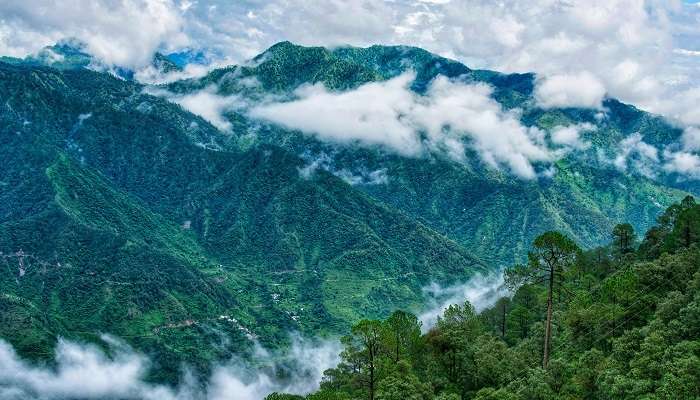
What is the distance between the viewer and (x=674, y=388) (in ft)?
188

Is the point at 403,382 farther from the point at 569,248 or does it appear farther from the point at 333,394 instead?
the point at 569,248

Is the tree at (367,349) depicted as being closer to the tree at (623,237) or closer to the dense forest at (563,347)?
the dense forest at (563,347)

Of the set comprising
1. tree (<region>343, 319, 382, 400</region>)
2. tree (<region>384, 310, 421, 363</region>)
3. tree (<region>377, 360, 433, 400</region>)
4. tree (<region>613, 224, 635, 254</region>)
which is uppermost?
tree (<region>613, 224, 635, 254</region>)

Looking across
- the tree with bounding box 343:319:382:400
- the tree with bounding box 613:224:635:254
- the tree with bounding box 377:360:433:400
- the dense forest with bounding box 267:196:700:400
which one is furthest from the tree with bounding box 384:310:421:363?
the tree with bounding box 613:224:635:254

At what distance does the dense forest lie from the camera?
66.8m

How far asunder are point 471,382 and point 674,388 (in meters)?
35.6

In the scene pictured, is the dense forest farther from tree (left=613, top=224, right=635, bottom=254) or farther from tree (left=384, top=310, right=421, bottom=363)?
tree (left=613, top=224, right=635, bottom=254)

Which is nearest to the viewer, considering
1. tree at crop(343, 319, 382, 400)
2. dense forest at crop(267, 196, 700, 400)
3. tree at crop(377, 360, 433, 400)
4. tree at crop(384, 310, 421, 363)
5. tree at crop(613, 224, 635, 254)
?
dense forest at crop(267, 196, 700, 400)

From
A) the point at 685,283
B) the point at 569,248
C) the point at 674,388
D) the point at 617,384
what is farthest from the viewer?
the point at 685,283

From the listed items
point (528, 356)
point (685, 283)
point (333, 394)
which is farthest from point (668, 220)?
point (333, 394)

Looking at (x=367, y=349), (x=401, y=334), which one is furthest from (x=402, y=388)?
(x=401, y=334)

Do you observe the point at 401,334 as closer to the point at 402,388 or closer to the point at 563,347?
the point at 563,347

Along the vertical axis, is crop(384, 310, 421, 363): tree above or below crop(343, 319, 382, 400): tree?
above

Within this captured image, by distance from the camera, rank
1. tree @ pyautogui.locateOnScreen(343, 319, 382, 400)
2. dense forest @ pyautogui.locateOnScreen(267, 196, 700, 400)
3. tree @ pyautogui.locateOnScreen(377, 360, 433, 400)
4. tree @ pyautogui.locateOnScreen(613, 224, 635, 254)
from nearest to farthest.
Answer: dense forest @ pyautogui.locateOnScreen(267, 196, 700, 400) → tree @ pyautogui.locateOnScreen(377, 360, 433, 400) → tree @ pyautogui.locateOnScreen(343, 319, 382, 400) → tree @ pyautogui.locateOnScreen(613, 224, 635, 254)
